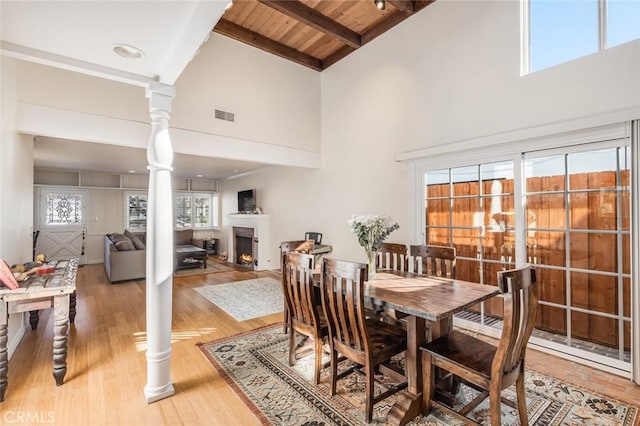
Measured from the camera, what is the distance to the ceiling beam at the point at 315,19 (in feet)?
13.3

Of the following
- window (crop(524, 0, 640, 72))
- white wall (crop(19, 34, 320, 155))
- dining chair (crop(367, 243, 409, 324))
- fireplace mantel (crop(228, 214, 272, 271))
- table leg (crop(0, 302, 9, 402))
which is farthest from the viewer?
fireplace mantel (crop(228, 214, 272, 271))

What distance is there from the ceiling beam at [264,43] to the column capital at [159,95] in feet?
9.87

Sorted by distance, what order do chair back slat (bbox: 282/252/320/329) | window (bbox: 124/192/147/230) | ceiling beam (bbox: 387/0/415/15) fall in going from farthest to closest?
window (bbox: 124/192/147/230) → ceiling beam (bbox: 387/0/415/15) → chair back slat (bbox: 282/252/320/329)

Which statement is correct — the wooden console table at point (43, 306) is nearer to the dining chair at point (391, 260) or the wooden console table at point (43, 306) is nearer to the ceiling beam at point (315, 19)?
the dining chair at point (391, 260)

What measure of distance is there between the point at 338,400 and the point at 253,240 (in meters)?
5.14

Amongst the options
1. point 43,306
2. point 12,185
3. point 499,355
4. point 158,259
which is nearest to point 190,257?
point 12,185

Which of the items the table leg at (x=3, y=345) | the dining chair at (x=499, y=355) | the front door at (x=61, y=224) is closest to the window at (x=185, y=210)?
the front door at (x=61, y=224)

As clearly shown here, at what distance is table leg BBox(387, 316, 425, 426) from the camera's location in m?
1.90

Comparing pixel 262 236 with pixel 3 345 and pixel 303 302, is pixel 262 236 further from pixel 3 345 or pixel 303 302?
pixel 3 345

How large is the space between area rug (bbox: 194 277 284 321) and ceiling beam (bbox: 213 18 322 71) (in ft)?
13.5

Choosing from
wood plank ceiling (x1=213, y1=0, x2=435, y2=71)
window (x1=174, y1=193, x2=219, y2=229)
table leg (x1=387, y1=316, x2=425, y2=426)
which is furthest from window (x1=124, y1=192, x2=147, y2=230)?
table leg (x1=387, y1=316, x2=425, y2=426)

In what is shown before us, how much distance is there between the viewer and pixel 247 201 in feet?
25.4

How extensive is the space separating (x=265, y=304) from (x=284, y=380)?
199 cm

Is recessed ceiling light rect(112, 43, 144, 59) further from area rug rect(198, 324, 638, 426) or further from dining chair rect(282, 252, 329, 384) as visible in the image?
area rug rect(198, 324, 638, 426)
